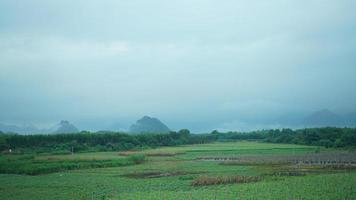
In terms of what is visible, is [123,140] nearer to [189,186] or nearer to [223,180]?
[223,180]

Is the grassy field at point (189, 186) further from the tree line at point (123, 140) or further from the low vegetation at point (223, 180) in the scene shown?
the tree line at point (123, 140)

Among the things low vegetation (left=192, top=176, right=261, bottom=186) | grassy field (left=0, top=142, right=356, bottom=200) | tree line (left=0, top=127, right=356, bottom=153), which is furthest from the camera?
tree line (left=0, top=127, right=356, bottom=153)

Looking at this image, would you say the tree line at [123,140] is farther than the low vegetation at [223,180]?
Yes

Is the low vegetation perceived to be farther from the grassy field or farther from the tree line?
the tree line

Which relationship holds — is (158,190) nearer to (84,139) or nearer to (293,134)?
(84,139)

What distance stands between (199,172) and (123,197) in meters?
15.4

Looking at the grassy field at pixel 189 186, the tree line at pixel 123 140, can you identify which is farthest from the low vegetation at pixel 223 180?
the tree line at pixel 123 140

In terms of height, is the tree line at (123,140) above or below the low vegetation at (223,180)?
above

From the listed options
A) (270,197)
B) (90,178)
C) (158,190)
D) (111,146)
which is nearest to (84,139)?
(111,146)

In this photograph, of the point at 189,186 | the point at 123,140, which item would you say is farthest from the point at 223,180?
the point at 123,140

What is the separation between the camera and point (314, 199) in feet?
77.3

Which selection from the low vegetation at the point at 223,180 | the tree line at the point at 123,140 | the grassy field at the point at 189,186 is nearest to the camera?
the grassy field at the point at 189,186

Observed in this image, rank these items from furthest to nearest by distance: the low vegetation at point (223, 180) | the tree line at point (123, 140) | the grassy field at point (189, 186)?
the tree line at point (123, 140) < the low vegetation at point (223, 180) < the grassy field at point (189, 186)

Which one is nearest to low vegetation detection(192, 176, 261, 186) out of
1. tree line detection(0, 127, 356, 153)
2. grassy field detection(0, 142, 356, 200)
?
grassy field detection(0, 142, 356, 200)
